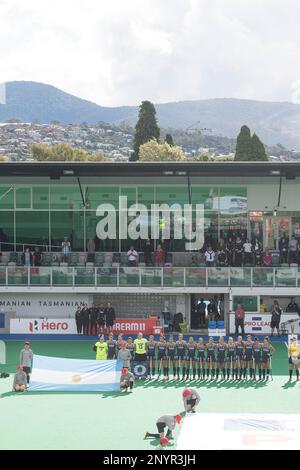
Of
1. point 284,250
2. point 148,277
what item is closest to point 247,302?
point 284,250

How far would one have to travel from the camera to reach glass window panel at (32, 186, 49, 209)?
40.6 meters

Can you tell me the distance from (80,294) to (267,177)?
952 centimetres

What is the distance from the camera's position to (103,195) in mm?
40375

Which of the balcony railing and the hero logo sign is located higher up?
the balcony railing

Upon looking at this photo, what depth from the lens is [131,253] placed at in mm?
38375

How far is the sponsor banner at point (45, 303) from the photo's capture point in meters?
37.3

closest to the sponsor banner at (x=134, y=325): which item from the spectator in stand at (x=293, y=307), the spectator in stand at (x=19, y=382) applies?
the spectator in stand at (x=293, y=307)

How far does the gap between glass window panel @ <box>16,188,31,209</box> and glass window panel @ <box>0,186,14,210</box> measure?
0.88ft

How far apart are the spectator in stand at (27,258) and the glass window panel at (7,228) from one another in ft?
7.42

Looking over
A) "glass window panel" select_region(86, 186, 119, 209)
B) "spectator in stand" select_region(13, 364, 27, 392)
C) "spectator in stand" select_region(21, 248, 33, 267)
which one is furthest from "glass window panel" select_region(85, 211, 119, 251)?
"spectator in stand" select_region(13, 364, 27, 392)

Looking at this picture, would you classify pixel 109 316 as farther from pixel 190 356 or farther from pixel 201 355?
pixel 201 355

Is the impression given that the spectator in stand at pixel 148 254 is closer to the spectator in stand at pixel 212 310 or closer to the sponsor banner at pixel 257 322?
the spectator in stand at pixel 212 310

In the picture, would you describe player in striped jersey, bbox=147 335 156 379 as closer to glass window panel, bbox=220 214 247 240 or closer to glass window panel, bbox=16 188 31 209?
glass window panel, bbox=220 214 247 240
